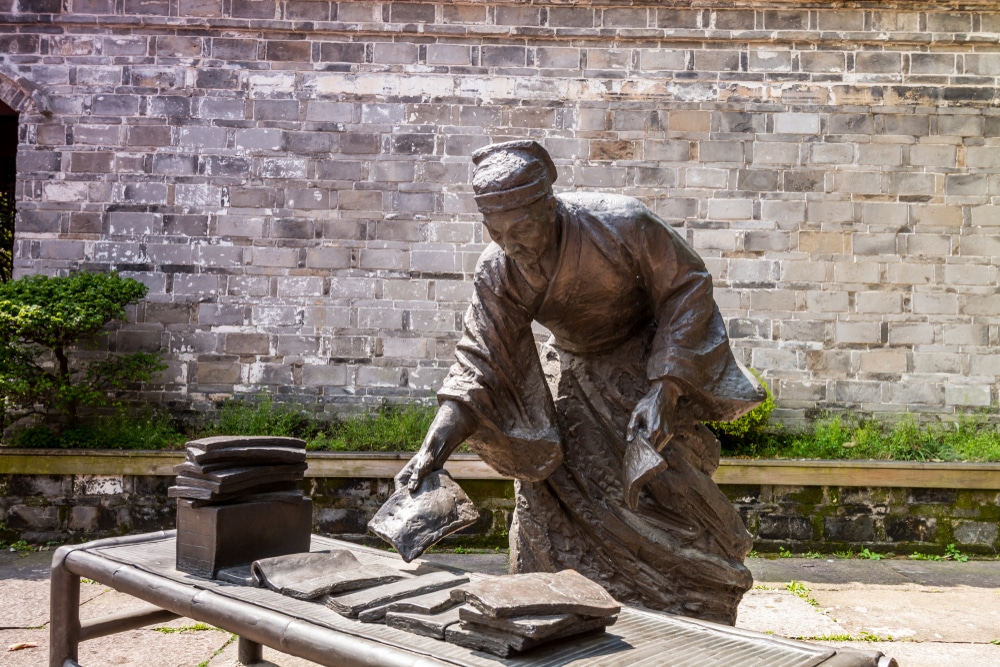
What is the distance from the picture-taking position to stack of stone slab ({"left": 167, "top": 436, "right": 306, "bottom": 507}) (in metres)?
2.83

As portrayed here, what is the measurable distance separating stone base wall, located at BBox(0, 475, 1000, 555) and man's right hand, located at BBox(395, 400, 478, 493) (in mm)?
3751

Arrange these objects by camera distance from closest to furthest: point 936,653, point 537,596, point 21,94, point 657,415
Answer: point 537,596 < point 657,415 < point 936,653 < point 21,94

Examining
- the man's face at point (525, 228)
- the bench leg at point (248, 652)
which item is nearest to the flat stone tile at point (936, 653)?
the man's face at point (525, 228)

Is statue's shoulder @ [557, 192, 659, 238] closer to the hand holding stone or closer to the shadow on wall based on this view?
the hand holding stone

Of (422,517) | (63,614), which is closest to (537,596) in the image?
(422,517)

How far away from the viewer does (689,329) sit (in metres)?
2.71

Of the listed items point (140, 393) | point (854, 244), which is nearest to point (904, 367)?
point (854, 244)

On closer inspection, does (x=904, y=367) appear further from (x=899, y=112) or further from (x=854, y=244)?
(x=899, y=112)

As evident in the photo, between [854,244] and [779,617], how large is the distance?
14.1ft

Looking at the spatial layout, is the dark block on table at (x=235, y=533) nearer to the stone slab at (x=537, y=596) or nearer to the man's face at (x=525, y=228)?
the stone slab at (x=537, y=596)

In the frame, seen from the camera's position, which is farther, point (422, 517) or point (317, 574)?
point (317, 574)

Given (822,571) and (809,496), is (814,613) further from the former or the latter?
(809,496)

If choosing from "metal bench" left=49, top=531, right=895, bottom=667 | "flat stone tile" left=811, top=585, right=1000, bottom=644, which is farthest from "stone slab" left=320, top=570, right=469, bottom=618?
"flat stone tile" left=811, top=585, right=1000, bottom=644

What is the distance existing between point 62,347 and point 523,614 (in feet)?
21.7
